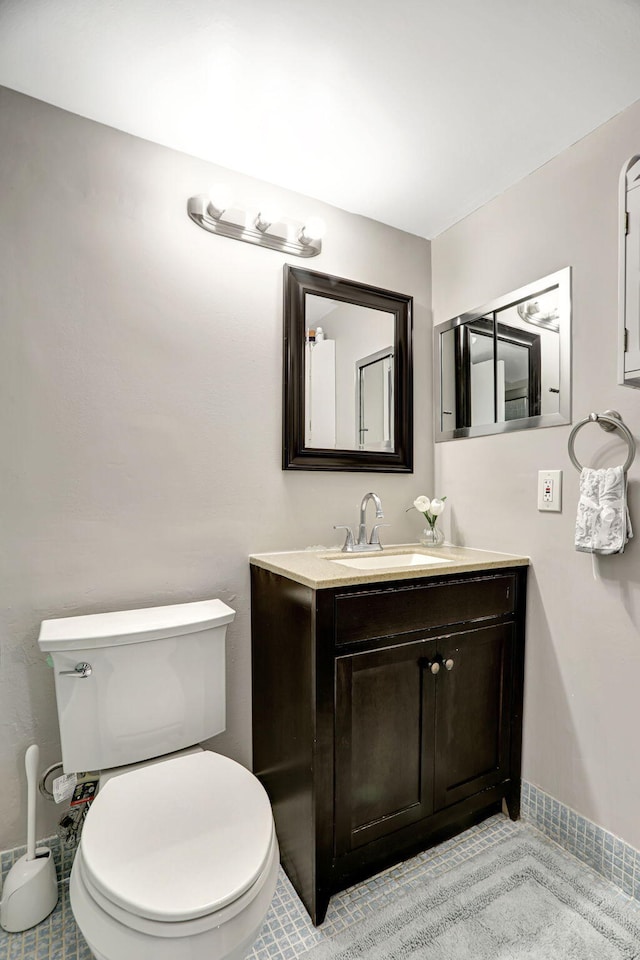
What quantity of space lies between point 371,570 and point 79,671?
0.84m

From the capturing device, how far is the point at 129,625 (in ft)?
4.36

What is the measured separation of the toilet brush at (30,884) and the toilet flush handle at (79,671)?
0.24 meters

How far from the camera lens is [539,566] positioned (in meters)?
1.66

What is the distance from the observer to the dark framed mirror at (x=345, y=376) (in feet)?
5.86

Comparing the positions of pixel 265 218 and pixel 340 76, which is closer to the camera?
pixel 340 76

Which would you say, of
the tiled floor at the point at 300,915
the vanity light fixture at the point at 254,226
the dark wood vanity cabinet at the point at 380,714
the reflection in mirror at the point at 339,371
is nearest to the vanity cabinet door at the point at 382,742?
the dark wood vanity cabinet at the point at 380,714

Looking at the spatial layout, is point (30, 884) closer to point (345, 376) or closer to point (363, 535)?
point (363, 535)

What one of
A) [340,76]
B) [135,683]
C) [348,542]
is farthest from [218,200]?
[135,683]

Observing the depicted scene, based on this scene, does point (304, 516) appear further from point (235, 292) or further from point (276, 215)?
point (276, 215)

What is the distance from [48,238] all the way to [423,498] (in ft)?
5.15

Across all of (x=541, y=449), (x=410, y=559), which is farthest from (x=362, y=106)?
(x=410, y=559)

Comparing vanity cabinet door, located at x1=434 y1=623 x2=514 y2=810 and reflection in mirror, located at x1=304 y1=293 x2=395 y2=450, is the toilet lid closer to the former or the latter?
vanity cabinet door, located at x1=434 y1=623 x2=514 y2=810

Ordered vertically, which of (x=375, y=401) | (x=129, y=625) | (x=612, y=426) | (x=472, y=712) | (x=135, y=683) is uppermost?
(x=375, y=401)

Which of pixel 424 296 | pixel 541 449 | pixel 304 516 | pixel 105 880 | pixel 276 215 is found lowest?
pixel 105 880
